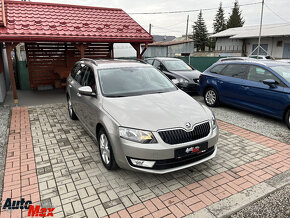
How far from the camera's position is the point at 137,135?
3.02 meters

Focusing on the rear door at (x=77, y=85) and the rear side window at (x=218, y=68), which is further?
the rear side window at (x=218, y=68)

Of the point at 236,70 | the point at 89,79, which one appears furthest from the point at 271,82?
the point at 89,79

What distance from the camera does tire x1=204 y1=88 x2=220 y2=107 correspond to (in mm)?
7359

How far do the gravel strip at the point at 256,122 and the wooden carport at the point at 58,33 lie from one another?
4.70 meters

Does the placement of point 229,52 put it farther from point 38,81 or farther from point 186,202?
point 186,202

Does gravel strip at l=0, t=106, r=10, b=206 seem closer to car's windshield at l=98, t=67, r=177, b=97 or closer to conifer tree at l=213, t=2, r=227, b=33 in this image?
car's windshield at l=98, t=67, r=177, b=97

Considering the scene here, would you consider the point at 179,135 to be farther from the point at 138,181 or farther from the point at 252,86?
the point at 252,86

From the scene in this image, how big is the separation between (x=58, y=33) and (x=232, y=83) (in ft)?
20.4

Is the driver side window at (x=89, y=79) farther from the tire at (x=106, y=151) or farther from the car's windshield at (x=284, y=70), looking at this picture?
the car's windshield at (x=284, y=70)

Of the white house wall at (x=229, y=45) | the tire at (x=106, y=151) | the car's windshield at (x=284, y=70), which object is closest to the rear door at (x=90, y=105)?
the tire at (x=106, y=151)

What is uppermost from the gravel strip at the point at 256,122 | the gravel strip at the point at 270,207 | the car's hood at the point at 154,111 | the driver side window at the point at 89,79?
the driver side window at the point at 89,79

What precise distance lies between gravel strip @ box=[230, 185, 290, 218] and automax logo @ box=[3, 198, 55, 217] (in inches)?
88.7

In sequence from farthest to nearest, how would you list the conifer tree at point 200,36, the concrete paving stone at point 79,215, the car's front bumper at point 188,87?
the conifer tree at point 200,36 → the car's front bumper at point 188,87 → the concrete paving stone at point 79,215

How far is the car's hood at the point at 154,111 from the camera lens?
10.2 feet
